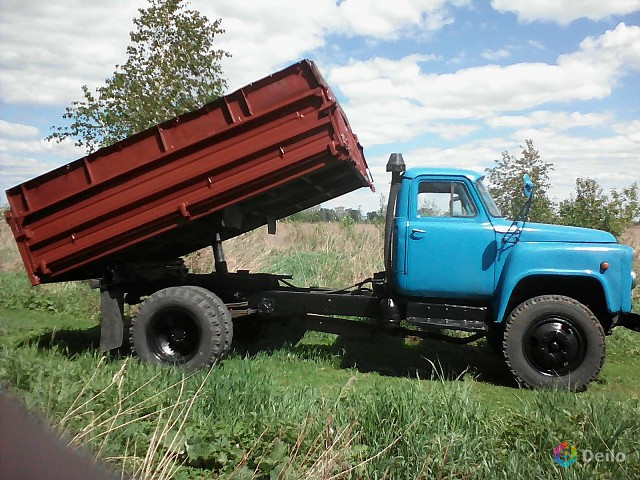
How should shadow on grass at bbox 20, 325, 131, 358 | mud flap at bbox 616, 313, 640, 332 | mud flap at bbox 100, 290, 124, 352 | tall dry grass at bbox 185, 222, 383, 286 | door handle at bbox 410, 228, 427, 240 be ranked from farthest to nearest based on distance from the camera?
tall dry grass at bbox 185, 222, 383, 286 → shadow on grass at bbox 20, 325, 131, 358 → mud flap at bbox 100, 290, 124, 352 → door handle at bbox 410, 228, 427, 240 → mud flap at bbox 616, 313, 640, 332

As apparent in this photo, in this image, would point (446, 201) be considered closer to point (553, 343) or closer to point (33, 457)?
point (553, 343)

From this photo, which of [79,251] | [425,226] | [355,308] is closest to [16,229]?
[79,251]

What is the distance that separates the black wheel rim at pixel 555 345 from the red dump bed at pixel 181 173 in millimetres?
2412

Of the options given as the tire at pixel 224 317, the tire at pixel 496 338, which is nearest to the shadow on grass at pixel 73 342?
the tire at pixel 224 317

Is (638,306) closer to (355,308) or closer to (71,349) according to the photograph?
(355,308)

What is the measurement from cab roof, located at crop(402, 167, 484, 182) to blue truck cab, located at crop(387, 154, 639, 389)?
0.01m

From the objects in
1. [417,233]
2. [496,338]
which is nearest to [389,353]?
[496,338]

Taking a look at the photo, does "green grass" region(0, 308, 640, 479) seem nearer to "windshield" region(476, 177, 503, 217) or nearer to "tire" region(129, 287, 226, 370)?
"tire" region(129, 287, 226, 370)

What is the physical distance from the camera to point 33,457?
1300 millimetres

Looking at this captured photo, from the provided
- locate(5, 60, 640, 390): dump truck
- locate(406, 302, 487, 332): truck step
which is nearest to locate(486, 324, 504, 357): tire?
locate(5, 60, 640, 390): dump truck

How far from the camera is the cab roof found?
560 cm

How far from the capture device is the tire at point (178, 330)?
5.48m

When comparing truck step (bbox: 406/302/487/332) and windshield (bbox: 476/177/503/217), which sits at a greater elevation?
windshield (bbox: 476/177/503/217)

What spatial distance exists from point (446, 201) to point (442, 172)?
312 millimetres
